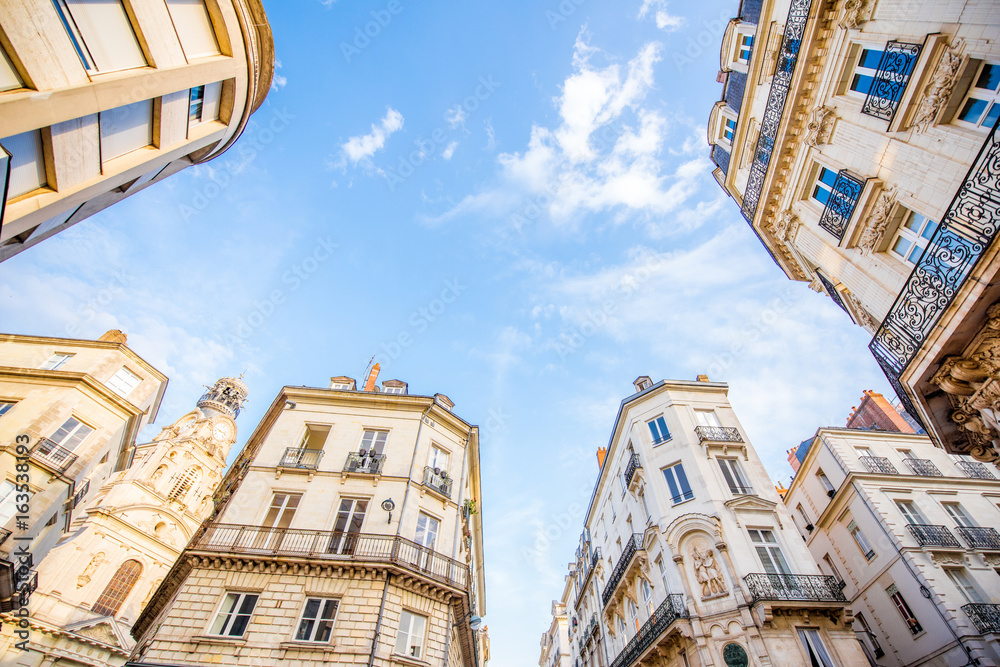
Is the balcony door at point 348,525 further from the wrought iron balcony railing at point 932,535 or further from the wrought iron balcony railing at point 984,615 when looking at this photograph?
the wrought iron balcony railing at point 932,535

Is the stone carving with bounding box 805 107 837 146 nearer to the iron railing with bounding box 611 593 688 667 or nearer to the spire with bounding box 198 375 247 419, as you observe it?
the iron railing with bounding box 611 593 688 667

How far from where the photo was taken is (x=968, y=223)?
7801 mm

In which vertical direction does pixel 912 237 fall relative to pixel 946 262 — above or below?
above

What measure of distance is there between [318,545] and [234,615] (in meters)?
2.94

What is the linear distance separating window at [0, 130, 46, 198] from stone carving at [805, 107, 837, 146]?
62.3ft

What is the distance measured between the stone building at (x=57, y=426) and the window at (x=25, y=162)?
1858 centimetres

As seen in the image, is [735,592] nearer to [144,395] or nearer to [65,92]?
[65,92]

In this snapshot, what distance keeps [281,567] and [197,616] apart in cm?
252

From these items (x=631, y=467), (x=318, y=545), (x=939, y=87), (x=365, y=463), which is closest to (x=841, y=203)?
(x=939, y=87)

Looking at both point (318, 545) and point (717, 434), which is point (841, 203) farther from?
point (318, 545)

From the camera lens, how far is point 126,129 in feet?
27.0

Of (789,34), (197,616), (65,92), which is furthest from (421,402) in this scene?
(789,34)

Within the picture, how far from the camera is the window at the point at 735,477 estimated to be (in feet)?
66.9

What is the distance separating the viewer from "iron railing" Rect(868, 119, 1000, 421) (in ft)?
24.5
